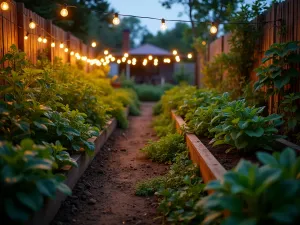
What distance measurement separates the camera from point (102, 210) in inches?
180

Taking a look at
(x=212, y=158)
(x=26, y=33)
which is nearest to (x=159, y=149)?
(x=212, y=158)

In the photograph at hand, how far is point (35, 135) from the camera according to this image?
4.88 meters

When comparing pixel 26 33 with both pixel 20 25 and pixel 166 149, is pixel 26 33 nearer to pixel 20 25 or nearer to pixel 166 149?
pixel 20 25

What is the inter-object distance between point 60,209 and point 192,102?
4.63 meters

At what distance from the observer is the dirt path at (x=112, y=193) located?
428 centimetres

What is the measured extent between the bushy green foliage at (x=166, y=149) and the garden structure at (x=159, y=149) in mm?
20

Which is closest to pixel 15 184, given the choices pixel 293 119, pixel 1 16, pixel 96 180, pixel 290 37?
pixel 96 180

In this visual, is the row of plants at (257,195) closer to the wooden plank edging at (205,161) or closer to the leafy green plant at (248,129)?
the wooden plank edging at (205,161)

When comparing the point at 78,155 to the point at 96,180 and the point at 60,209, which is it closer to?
the point at 96,180

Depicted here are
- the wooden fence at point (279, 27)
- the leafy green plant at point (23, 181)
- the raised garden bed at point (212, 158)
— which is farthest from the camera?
the wooden fence at point (279, 27)

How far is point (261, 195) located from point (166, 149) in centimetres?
407

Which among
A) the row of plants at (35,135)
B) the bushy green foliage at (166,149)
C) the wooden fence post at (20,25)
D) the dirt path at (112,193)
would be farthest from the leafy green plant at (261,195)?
the wooden fence post at (20,25)

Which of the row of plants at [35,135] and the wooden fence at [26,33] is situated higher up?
the wooden fence at [26,33]

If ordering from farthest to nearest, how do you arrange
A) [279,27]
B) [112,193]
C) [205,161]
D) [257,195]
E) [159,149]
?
[159,149], [279,27], [112,193], [205,161], [257,195]
